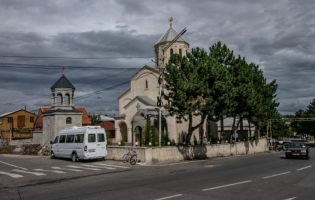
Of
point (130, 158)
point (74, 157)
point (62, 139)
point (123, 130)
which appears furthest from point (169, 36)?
point (130, 158)

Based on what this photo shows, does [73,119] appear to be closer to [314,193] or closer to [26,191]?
[26,191]

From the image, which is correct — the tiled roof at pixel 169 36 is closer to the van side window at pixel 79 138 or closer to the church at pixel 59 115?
the church at pixel 59 115

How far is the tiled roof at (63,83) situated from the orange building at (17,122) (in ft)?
92.1

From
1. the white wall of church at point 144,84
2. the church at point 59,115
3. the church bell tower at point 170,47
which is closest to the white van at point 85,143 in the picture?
the church at point 59,115

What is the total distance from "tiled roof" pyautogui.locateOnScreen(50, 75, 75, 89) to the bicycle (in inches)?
627

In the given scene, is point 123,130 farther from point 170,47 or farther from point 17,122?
point 17,122

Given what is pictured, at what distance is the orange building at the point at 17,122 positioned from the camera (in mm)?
55719

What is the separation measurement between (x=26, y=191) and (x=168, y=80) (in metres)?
13.1

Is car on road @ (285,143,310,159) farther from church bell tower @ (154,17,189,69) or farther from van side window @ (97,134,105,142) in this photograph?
church bell tower @ (154,17,189,69)

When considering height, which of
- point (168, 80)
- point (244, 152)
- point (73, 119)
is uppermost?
point (168, 80)

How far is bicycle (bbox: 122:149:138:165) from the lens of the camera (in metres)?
18.0

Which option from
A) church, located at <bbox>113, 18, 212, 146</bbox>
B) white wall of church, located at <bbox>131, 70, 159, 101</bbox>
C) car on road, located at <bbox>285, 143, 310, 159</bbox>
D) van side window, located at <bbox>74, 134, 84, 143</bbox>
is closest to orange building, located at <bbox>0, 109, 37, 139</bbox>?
church, located at <bbox>113, 18, 212, 146</bbox>

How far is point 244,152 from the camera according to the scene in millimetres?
31672

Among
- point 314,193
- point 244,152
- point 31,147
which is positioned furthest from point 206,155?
point 31,147
